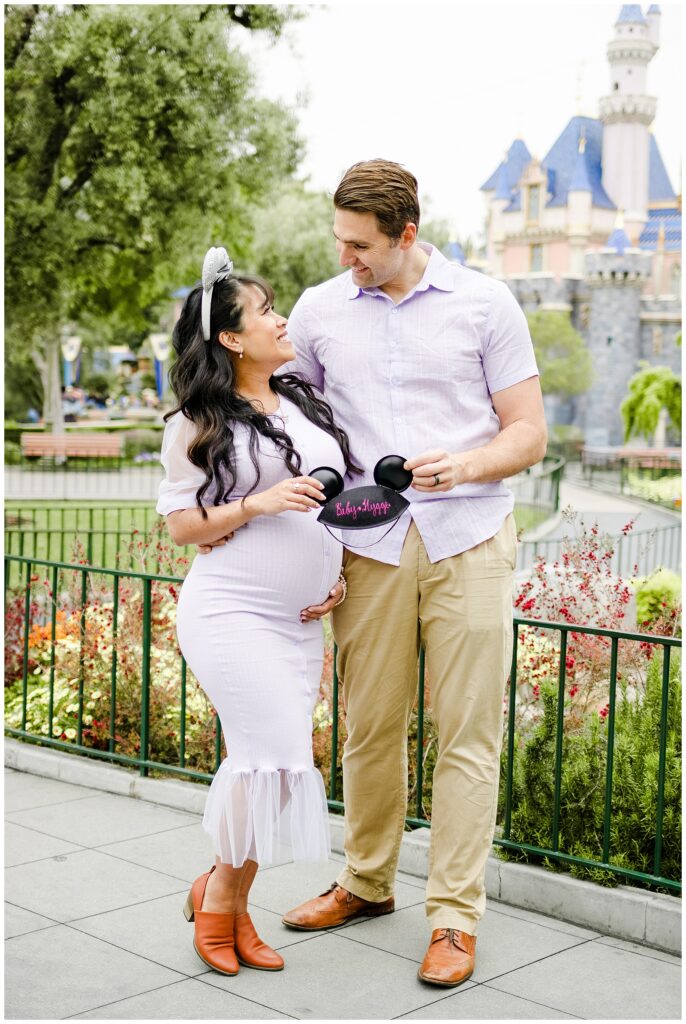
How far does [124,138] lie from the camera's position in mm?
15125

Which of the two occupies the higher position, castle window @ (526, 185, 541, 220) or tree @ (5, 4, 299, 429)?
castle window @ (526, 185, 541, 220)

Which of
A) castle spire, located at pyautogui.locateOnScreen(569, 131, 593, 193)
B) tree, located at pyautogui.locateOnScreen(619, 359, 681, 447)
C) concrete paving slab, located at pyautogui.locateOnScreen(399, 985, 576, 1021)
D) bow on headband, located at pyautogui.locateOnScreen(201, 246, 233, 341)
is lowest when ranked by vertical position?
concrete paving slab, located at pyautogui.locateOnScreen(399, 985, 576, 1021)

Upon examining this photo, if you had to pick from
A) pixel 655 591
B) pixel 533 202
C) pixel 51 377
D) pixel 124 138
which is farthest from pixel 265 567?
pixel 533 202

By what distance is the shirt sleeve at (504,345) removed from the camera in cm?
339

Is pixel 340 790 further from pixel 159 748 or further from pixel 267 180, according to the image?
pixel 267 180

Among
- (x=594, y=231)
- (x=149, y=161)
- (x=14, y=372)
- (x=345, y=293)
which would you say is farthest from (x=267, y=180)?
A: (x=594, y=231)

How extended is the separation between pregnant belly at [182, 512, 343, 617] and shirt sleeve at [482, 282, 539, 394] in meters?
0.68

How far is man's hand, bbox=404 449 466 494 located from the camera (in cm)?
310

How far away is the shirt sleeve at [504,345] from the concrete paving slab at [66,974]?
1.95m

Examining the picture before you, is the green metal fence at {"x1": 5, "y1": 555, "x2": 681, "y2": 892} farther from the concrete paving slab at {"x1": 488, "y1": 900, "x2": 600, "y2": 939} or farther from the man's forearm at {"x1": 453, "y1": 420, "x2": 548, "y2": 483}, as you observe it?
the man's forearm at {"x1": 453, "y1": 420, "x2": 548, "y2": 483}

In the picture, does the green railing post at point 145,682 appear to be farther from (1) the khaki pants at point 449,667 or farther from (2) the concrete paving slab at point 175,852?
(1) the khaki pants at point 449,667

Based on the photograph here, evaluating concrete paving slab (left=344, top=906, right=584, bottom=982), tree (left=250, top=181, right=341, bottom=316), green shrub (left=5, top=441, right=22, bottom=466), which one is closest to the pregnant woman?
concrete paving slab (left=344, top=906, right=584, bottom=982)

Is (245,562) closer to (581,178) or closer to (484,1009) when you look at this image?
(484,1009)

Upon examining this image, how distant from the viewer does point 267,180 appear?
1694 cm
